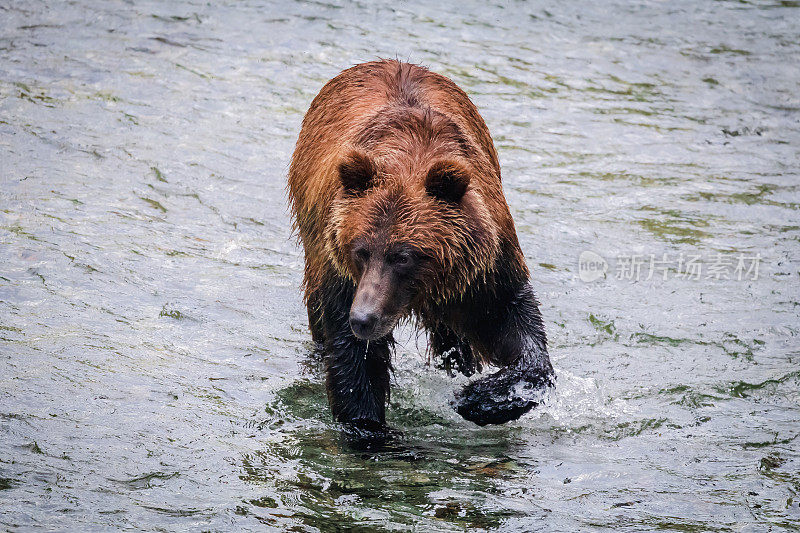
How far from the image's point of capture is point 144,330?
722cm

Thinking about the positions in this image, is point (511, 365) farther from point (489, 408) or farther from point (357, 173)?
point (357, 173)

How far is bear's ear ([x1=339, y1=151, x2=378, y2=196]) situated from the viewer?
544 centimetres

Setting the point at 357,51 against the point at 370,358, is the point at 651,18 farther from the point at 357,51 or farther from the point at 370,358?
the point at 370,358

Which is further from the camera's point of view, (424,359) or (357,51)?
(357,51)

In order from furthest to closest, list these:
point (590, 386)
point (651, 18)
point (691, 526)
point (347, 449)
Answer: point (651, 18) < point (590, 386) < point (347, 449) < point (691, 526)

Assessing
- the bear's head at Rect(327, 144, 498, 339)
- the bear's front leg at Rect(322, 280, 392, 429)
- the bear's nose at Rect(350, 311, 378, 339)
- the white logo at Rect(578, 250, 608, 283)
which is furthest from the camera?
the white logo at Rect(578, 250, 608, 283)

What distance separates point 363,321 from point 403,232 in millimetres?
533

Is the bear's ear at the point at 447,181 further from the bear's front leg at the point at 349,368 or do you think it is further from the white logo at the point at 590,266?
the white logo at the point at 590,266

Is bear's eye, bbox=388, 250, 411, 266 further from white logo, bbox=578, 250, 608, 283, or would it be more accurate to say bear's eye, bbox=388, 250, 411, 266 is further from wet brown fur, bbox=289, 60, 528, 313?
white logo, bbox=578, 250, 608, 283

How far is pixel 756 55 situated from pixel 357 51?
5.58 meters

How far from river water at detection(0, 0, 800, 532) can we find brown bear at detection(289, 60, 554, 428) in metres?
0.49

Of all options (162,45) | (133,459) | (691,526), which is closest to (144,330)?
(133,459)

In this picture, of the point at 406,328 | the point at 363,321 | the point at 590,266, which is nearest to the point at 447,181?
the point at 363,321
